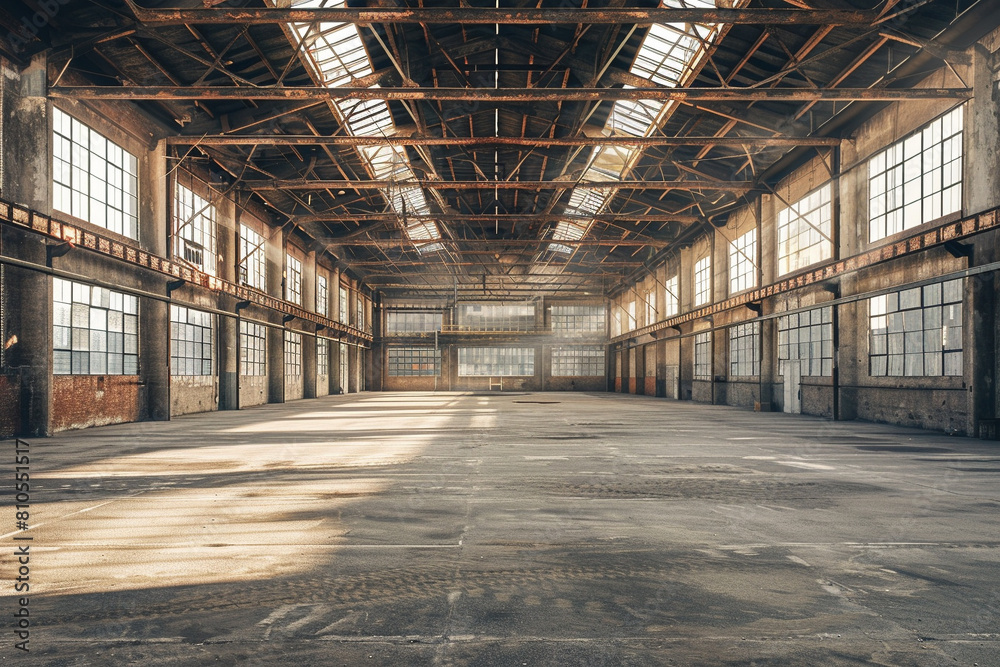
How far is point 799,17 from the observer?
1028 cm

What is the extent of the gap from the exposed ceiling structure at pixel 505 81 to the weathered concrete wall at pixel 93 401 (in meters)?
6.03

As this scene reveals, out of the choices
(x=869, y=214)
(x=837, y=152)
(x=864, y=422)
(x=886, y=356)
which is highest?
(x=837, y=152)

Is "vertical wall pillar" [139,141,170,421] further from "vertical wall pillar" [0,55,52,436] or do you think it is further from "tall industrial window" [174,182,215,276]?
"vertical wall pillar" [0,55,52,436]

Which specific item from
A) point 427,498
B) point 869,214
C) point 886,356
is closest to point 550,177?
point 869,214

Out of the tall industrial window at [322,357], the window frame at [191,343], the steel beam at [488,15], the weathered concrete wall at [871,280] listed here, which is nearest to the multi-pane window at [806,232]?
the weathered concrete wall at [871,280]

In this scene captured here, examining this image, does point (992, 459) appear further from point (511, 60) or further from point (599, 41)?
point (511, 60)

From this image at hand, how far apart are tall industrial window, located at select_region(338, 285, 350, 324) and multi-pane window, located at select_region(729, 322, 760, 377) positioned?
21962 millimetres

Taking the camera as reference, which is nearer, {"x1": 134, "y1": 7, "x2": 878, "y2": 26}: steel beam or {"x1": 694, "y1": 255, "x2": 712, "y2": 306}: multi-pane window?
{"x1": 134, "y1": 7, "x2": 878, "y2": 26}: steel beam

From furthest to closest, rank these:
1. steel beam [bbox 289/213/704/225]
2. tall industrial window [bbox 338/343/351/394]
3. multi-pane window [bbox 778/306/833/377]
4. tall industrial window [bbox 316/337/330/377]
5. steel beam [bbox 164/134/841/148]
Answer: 1. tall industrial window [bbox 338/343/351/394]
2. tall industrial window [bbox 316/337/330/377]
3. steel beam [bbox 289/213/704/225]
4. multi-pane window [bbox 778/306/833/377]
5. steel beam [bbox 164/134/841/148]

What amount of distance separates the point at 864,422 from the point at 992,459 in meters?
6.63

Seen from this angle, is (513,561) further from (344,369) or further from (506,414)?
(344,369)

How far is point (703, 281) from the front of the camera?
2803 centimetres

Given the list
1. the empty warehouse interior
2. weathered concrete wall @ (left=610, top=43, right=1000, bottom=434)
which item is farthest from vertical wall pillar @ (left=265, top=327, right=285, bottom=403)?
weathered concrete wall @ (left=610, top=43, right=1000, bottom=434)

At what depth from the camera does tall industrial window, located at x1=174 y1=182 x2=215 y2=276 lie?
1783cm
